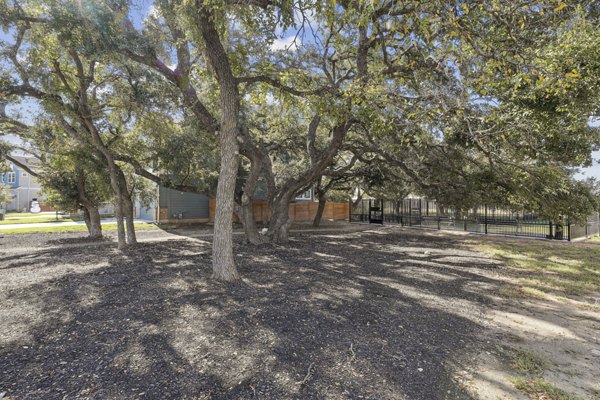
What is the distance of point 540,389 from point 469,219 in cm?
1413

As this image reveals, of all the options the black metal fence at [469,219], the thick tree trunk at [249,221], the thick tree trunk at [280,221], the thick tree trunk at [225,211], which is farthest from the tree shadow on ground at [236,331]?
the black metal fence at [469,219]

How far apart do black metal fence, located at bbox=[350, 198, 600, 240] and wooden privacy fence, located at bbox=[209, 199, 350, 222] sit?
121 inches

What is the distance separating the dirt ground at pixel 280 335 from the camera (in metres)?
2.54

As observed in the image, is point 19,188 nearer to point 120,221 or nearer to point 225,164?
point 120,221

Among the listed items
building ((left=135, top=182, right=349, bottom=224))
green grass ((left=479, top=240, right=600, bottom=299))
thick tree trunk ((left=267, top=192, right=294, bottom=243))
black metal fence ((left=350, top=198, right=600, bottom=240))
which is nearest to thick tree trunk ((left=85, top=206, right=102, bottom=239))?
building ((left=135, top=182, right=349, bottom=224))

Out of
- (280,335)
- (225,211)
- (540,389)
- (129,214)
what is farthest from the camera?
(129,214)

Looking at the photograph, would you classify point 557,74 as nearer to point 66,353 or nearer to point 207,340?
point 207,340

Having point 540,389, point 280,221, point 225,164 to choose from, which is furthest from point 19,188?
point 540,389

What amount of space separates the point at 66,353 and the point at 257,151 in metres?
7.11

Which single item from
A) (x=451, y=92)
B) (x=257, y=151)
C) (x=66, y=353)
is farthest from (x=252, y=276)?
(x=451, y=92)

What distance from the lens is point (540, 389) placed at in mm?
2652

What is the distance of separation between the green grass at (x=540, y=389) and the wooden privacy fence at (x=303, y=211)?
1701 cm

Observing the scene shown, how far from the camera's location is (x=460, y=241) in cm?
1274

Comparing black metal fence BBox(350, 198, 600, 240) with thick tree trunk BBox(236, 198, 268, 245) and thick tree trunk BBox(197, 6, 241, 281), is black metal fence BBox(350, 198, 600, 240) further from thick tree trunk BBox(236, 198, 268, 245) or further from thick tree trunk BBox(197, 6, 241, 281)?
thick tree trunk BBox(197, 6, 241, 281)
